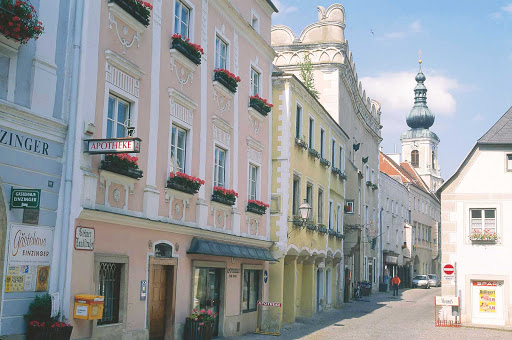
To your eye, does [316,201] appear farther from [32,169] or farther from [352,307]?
[32,169]

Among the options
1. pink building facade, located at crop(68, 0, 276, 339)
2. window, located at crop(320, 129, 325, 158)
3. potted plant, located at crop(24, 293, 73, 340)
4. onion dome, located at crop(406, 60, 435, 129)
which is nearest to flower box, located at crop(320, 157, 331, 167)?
window, located at crop(320, 129, 325, 158)

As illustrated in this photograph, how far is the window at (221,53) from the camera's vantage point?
1902 cm

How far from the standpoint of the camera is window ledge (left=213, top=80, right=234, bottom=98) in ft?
60.4

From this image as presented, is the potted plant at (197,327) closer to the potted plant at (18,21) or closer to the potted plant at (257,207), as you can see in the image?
the potted plant at (257,207)

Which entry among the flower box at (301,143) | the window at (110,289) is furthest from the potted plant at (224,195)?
the flower box at (301,143)

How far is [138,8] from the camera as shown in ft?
46.1

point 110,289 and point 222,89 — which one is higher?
point 222,89

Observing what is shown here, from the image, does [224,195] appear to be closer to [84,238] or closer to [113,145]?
[84,238]

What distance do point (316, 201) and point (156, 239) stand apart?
1381 centimetres

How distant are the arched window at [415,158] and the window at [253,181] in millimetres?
83564

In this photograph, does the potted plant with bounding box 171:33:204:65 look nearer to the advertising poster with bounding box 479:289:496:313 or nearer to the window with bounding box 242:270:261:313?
the window with bounding box 242:270:261:313

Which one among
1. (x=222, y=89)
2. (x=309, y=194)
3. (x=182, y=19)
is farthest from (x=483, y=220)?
(x=182, y=19)

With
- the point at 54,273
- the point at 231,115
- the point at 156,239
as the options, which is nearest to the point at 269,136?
the point at 231,115

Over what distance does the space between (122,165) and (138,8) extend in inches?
137
